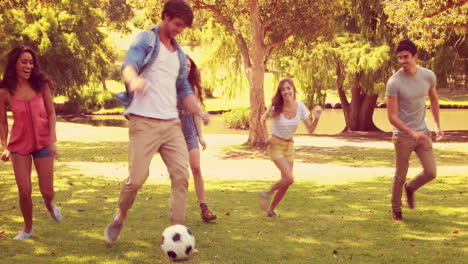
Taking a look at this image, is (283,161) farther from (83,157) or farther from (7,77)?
(83,157)

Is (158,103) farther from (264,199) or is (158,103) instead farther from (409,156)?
(409,156)

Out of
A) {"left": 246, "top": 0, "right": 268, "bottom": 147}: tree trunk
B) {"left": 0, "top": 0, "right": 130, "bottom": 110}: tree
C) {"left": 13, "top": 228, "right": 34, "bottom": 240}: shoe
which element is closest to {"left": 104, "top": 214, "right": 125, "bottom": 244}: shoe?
{"left": 13, "top": 228, "right": 34, "bottom": 240}: shoe

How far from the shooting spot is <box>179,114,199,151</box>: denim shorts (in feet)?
25.8

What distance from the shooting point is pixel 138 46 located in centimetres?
564

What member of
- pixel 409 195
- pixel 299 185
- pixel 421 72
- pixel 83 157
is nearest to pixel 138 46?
pixel 421 72

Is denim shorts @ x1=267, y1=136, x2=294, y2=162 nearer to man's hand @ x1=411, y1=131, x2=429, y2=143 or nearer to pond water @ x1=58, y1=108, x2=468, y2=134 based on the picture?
man's hand @ x1=411, y1=131, x2=429, y2=143

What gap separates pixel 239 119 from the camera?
39.8m

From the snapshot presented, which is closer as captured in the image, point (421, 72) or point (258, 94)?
point (421, 72)

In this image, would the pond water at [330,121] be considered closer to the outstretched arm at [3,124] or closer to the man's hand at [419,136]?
the man's hand at [419,136]

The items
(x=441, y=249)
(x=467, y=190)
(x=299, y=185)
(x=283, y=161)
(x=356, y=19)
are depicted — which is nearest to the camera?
(x=441, y=249)

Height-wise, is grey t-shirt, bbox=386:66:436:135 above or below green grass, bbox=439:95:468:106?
above

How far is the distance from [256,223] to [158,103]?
2.78 meters

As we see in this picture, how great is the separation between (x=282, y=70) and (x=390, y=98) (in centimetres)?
2424

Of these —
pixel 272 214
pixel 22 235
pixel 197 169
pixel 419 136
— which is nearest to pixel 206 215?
pixel 197 169
